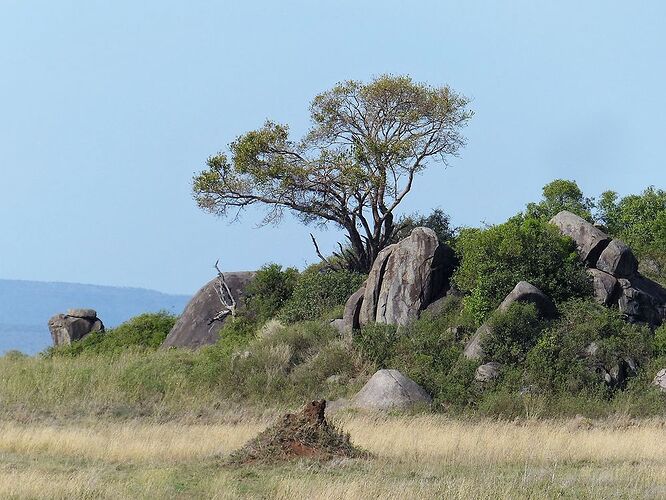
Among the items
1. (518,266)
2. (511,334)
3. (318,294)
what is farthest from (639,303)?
(318,294)

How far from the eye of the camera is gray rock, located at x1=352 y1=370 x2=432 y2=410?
28.5m

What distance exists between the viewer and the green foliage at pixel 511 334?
1193 inches

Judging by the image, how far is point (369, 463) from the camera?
1859cm

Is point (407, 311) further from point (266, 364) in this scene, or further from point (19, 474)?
point (19, 474)

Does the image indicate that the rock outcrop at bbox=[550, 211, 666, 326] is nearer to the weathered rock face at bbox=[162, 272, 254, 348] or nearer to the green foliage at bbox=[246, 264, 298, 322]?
the green foliage at bbox=[246, 264, 298, 322]

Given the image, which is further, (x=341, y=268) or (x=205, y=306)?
(x=341, y=268)

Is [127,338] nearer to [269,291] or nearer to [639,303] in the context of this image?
[269,291]

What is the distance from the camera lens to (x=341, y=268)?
4647 centimetres

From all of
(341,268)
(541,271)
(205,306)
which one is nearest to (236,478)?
(541,271)

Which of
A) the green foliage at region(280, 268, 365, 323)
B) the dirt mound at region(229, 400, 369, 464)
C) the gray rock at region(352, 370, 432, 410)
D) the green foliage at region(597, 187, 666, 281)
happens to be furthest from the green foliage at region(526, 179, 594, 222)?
the dirt mound at region(229, 400, 369, 464)

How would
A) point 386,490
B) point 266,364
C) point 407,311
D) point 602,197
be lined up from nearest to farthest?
point 386,490 < point 266,364 < point 407,311 < point 602,197

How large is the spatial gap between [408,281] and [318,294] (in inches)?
215

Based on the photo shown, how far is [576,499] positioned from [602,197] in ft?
122

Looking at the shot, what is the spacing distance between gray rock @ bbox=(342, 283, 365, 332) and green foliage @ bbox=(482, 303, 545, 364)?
5.82 meters
